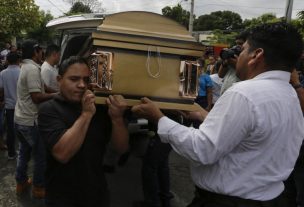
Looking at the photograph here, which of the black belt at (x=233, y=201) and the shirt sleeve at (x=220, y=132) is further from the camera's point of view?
the black belt at (x=233, y=201)

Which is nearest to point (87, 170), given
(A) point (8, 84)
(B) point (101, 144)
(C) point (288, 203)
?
(B) point (101, 144)

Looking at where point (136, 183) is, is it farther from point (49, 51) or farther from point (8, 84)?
point (8, 84)

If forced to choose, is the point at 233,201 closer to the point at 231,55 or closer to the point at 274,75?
the point at 274,75

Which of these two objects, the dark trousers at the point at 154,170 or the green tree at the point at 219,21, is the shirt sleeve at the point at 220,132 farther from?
the green tree at the point at 219,21

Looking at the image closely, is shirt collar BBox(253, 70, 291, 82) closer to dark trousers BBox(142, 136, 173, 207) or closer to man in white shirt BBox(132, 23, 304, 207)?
man in white shirt BBox(132, 23, 304, 207)

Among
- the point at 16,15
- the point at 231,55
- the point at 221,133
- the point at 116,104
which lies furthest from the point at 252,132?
the point at 16,15

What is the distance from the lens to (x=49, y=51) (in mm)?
4672

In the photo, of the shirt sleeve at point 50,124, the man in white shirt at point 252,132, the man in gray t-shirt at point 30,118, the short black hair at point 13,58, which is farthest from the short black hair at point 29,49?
the man in white shirt at point 252,132

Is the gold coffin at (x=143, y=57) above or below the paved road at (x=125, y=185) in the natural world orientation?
above

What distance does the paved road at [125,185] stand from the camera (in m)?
4.30

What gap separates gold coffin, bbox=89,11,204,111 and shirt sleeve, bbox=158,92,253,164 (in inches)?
19.2

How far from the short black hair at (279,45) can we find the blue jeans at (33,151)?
304 cm

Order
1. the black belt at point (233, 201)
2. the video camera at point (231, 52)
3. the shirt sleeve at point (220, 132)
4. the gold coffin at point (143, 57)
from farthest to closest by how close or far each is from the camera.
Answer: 1. the video camera at point (231, 52)
2. the gold coffin at point (143, 57)
3. the black belt at point (233, 201)
4. the shirt sleeve at point (220, 132)

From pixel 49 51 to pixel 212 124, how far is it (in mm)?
3384
